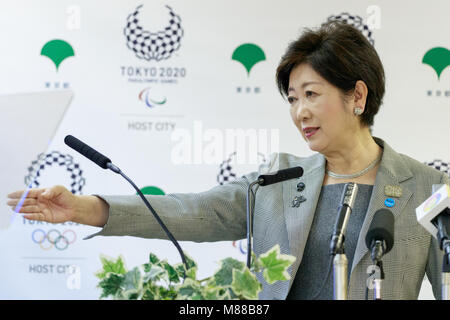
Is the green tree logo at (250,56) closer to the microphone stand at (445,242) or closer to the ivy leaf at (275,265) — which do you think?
the microphone stand at (445,242)

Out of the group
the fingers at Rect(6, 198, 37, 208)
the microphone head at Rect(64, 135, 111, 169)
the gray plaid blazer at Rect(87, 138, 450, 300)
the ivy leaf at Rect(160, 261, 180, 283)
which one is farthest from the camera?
the gray plaid blazer at Rect(87, 138, 450, 300)

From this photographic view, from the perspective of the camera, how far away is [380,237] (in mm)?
1413

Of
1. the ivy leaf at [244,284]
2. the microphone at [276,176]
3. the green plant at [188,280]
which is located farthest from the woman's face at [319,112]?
the ivy leaf at [244,284]

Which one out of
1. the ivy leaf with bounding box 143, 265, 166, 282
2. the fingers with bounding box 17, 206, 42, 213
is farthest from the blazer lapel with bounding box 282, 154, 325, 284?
the ivy leaf with bounding box 143, 265, 166, 282

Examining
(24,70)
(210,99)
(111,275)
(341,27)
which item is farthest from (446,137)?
(111,275)

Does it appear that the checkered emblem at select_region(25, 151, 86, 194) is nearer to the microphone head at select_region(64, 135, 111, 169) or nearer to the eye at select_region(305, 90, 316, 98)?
the eye at select_region(305, 90, 316, 98)

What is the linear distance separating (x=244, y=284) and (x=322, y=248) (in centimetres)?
100

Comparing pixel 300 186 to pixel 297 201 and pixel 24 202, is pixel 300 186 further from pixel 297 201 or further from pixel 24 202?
pixel 24 202

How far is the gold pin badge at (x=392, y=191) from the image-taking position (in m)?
2.19

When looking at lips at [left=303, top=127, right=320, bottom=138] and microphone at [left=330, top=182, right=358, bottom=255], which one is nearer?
microphone at [left=330, top=182, right=358, bottom=255]

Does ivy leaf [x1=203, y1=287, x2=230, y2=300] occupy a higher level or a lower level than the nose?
lower

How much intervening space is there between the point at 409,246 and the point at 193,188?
1690mm

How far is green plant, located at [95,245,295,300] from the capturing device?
1.21 m
